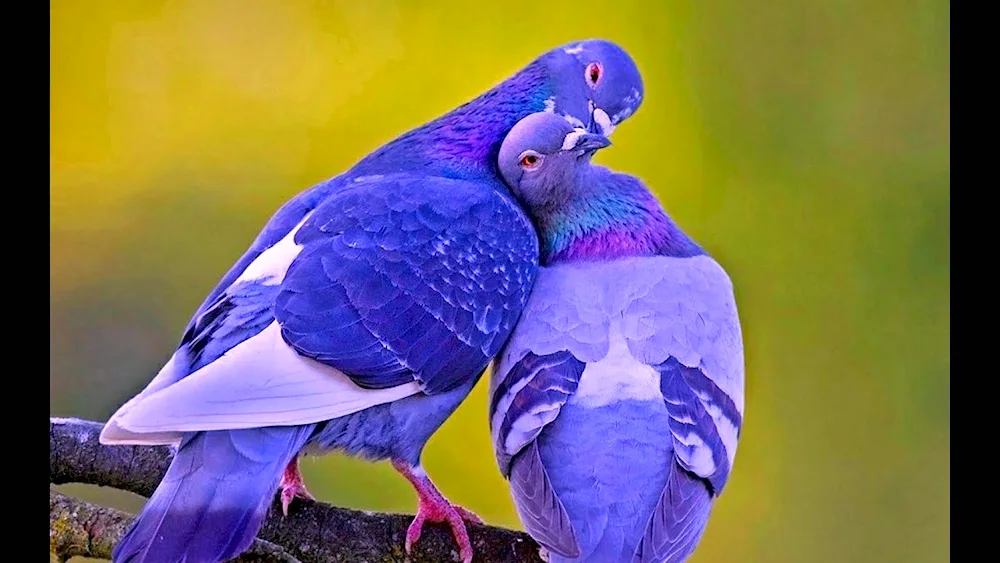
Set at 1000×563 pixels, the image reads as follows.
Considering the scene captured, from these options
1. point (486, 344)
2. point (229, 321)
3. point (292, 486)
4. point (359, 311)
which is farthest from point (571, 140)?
point (292, 486)

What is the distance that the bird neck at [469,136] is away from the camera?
261 cm

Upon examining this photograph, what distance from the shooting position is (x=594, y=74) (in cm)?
270

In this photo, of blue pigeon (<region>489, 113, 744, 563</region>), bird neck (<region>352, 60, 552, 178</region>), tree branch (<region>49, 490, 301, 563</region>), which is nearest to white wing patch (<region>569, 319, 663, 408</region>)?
blue pigeon (<region>489, 113, 744, 563</region>)

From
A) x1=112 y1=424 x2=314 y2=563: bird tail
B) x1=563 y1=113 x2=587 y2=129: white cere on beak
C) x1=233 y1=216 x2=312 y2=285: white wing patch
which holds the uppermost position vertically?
x1=563 y1=113 x2=587 y2=129: white cere on beak

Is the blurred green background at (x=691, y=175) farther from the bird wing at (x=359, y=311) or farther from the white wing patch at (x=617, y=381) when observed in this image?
the white wing patch at (x=617, y=381)

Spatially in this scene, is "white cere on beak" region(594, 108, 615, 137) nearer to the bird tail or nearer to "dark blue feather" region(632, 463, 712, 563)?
"dark blue feather" region(632, 463, 712, 563)

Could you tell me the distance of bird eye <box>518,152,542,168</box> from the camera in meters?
2.52

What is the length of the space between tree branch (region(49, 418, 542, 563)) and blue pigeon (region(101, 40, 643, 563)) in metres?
0.04

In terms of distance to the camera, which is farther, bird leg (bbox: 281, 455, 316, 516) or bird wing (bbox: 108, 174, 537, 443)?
bird leg (bbox: 281, 455, 316, 516)

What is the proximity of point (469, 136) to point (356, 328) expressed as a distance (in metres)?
0.67

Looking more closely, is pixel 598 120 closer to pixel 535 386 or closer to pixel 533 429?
pixel 535 386

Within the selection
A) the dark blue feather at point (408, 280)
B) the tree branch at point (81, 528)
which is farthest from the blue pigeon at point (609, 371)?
the tree branch at point (81, 528)

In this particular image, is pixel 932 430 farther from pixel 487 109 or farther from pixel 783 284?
pixel 487 109
